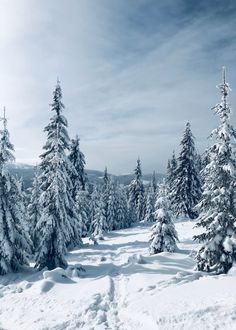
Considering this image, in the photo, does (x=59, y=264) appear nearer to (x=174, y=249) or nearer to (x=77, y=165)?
(x=174, y=249)

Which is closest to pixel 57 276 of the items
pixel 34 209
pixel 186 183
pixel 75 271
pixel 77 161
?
pixel 75 271

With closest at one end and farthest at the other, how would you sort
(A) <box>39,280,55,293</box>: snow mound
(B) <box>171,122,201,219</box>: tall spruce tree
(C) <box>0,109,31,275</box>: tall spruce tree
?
1. (A) <box>39,280,55,293</box>: snow mound
2. (C) <box>0,109,31,275</box>: tall spruce tree
3. (B) <box>171,122,201,219</box>: tall spruce tree

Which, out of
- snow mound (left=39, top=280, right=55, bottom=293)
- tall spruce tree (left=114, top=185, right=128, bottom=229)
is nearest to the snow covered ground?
snow mound (left=39, top=280, right=55, bottom=293)

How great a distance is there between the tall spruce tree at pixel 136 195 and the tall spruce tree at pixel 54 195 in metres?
51.9

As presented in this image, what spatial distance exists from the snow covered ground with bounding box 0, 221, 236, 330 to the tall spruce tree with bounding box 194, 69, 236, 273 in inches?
43.6

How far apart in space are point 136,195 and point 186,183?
2905 centimetres

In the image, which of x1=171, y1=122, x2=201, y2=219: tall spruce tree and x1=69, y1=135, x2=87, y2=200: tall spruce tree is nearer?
x1=69, y1=135, x2=87, y2=200: tall spruce tree

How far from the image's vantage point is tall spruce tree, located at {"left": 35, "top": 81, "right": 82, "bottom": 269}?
25.3m

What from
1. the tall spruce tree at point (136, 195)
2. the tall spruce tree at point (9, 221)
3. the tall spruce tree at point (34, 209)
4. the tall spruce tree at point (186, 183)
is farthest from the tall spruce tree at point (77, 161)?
the tall spruce tree at point (136, 195)

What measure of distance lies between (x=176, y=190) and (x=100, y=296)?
119 feet

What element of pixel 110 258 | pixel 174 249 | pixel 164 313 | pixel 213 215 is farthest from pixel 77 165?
pixel 164 313

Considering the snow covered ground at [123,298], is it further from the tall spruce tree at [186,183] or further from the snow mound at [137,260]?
the tall spruce tree at [186,183]

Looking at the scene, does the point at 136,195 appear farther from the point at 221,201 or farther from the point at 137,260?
the point at 221,201

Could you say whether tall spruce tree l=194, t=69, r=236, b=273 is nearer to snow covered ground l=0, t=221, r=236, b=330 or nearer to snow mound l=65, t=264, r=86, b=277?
snow covered ground l=0, t=221, r=236, b=330
